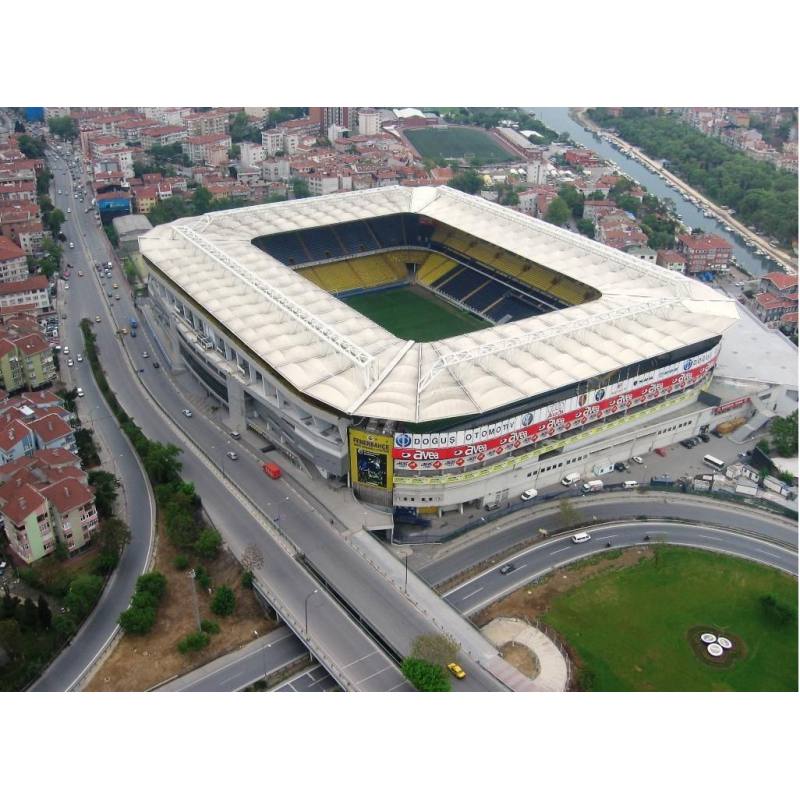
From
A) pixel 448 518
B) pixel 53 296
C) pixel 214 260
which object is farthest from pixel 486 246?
pixel 53 296

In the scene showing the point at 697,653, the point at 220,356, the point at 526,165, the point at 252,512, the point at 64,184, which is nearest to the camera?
the point at 697,653

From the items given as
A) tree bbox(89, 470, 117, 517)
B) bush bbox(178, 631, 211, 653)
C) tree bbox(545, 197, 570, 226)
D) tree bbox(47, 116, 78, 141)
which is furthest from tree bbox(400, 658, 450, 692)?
tree bbox(47, 116, 78, 141)

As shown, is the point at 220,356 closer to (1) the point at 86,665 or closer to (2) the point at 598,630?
(1) the point at 86,665

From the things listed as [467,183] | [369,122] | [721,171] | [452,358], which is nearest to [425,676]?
[452,358]

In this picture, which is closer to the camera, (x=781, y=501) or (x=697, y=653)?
(x=697, y=653)

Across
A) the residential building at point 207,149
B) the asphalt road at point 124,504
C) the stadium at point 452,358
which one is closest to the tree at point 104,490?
the asphalt road at point 124,504

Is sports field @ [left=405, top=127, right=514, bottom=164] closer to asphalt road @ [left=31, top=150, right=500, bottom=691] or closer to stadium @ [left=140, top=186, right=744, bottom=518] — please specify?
stadium @ [left=140, top=186, right=744, bottom=518]

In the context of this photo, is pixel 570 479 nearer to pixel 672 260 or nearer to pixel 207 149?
pixel 672 260
